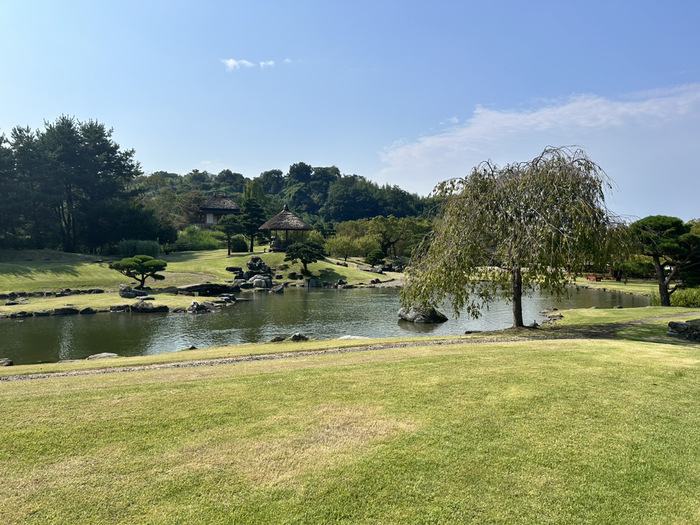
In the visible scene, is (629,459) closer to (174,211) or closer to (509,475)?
(509,475)

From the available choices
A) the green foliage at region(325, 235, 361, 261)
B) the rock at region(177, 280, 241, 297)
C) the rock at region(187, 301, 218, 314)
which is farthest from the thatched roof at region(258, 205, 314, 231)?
the rock at region(187, 301, 218, 314)

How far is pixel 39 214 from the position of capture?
1625 inches

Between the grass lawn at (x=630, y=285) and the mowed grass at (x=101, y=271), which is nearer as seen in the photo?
the mowed grass at (x=101, y=271)

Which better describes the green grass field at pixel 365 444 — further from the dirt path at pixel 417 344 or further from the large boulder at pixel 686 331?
the large boulder at pixel 686 331

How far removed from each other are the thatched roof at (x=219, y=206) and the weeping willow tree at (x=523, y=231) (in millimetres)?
A: 57643

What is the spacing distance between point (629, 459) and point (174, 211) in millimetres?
76359

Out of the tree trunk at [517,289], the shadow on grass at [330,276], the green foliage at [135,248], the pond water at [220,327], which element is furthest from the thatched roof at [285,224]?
the tree trunk at [517,289]

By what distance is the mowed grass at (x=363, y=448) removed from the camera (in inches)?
134

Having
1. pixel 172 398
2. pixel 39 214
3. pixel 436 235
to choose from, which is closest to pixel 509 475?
pixel 172 398

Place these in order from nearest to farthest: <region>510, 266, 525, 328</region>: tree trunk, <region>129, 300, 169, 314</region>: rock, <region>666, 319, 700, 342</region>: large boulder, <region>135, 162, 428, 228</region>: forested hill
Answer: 1. <region>666, 319, 700, 342</region>: large boulder
2. <region>510, 266, 525, 328</region>: tree trunk
3. <region>129, 300, 169, 314</region>: rock
4. <region>135, 162, 428, 228</region>: forested hill

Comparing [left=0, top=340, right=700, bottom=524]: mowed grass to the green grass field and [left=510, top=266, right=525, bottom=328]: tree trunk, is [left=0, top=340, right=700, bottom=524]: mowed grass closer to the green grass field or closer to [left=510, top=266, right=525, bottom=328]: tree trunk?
the green grass field

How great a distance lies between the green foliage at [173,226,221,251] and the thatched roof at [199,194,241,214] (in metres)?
9.21

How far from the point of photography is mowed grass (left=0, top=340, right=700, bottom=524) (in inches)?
134

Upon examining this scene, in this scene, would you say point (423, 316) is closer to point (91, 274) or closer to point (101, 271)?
point (91, 274)
